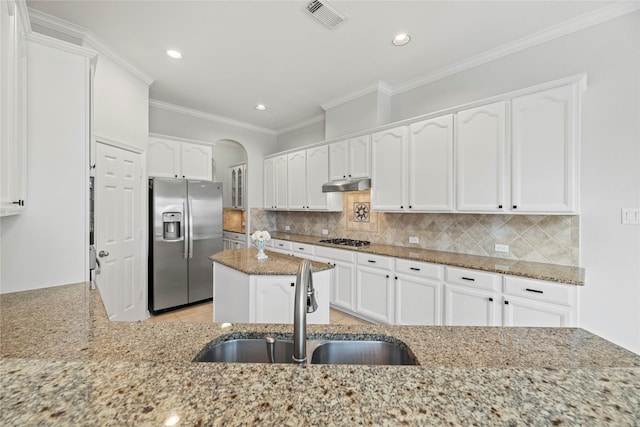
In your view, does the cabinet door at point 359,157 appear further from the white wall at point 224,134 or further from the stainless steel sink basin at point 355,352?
the stainless steel sink basin at point 355,352

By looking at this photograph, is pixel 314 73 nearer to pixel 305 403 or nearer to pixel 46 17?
pixel 46 17

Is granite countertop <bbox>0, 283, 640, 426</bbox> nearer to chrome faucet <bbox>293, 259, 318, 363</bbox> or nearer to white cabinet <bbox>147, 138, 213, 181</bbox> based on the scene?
chrome faucet <bbox>293, 259, 318, 363</bbox>

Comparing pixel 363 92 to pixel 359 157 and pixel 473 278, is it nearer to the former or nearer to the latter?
pixel 359 157

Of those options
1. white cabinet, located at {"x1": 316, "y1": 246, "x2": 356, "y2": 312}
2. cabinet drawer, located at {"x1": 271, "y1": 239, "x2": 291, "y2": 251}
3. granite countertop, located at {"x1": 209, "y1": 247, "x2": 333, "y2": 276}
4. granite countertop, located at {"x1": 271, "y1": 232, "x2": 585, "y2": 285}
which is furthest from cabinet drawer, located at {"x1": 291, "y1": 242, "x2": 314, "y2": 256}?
granite countertop, located at {"x1": 209, "y1": 247, "x2": 333, "y2": 276}

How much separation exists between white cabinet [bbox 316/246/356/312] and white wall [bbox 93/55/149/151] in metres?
2.64

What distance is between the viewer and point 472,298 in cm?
238

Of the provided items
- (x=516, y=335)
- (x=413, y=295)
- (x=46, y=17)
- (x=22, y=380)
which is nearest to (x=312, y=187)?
(x=413, y=295)

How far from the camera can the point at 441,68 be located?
301cm

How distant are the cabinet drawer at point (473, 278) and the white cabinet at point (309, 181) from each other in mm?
1954

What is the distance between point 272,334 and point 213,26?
2.60 metres

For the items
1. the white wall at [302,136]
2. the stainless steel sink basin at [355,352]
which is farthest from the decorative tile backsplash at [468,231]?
the stainless steel sink basin at [355,352]

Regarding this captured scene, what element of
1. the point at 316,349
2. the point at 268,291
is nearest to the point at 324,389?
the point at 316,349

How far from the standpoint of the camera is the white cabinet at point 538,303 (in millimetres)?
1947

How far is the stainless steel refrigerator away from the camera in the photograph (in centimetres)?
351
